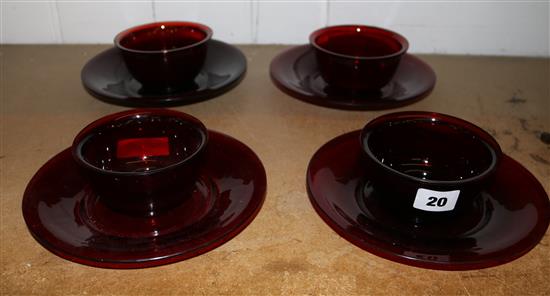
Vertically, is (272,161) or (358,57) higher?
(358,57)

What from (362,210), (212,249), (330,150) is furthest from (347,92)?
(212,249)

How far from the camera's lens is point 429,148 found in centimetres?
65

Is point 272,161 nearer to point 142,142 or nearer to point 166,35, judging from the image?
point 142,142

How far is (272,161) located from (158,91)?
23 cm

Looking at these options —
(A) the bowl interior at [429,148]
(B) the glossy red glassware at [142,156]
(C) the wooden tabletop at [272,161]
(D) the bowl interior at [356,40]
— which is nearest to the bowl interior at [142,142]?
(B) the glossy red glassware at [142,156]

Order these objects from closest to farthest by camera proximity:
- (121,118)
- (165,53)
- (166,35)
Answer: (121,118) → (165,53) → (166,35)

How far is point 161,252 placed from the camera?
0.49 m

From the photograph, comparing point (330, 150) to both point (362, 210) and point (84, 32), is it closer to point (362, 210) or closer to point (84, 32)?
point (362, 210)

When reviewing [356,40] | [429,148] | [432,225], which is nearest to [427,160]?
[429,148]

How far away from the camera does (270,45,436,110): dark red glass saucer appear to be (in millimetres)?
777

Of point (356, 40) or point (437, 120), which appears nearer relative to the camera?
point (437, 120)

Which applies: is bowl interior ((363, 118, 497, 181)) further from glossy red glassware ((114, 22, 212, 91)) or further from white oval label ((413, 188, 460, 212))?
glossy red glassware ((114, 22, 212, 91))

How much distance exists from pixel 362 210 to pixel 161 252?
219 mm

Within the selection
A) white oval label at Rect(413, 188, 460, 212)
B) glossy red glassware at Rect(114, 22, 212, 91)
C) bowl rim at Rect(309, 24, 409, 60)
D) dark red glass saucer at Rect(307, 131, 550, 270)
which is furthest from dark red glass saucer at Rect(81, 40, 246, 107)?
white oval label at Rect(413, 188, 460, 212)
